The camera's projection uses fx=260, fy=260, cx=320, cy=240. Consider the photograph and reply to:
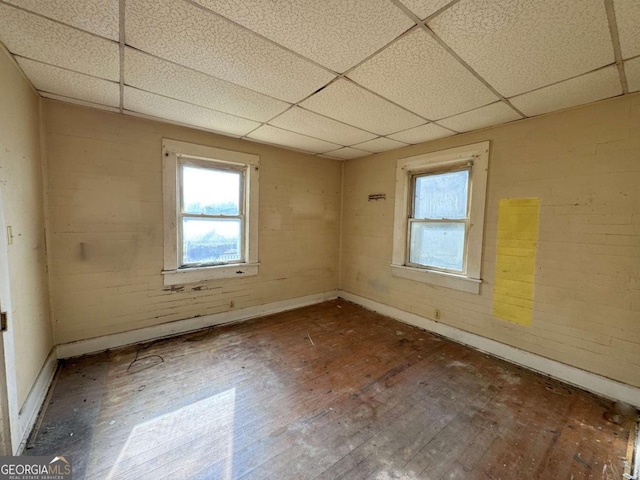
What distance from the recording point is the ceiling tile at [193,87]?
69.7 inches

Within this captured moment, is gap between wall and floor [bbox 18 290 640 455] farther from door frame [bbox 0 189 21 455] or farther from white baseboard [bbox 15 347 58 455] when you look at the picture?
door frame [bbox 0 189 21 455]

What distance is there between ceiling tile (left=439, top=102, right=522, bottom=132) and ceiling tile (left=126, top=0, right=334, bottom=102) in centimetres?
146

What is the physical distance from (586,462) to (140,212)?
13.6 ft

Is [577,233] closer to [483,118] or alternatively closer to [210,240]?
[483,118]

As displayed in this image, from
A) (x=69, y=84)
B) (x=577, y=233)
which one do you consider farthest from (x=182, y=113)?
(x=577, y=233)

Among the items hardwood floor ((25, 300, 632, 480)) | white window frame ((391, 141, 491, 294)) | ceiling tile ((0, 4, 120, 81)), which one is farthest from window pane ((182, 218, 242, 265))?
white window frame ((391, 141, 491, 294))

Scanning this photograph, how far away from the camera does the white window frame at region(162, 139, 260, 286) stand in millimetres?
2988

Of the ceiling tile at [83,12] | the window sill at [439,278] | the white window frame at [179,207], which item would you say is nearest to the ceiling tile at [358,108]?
the ceiling tile at [83,12]

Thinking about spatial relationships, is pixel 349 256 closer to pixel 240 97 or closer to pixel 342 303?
pixel 342 303

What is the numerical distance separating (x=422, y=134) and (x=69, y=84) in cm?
333

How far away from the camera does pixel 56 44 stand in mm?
1561

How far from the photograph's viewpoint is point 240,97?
221 cm

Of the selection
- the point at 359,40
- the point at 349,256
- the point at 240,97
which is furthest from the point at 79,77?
the point at 349,256

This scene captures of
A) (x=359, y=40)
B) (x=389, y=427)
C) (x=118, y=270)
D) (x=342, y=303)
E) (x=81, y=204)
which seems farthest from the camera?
(x=342, y=303)
